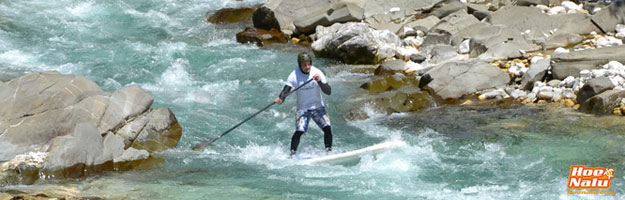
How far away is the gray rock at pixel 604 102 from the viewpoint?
38.0 feet

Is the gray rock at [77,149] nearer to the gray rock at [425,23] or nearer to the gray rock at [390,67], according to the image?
the gray rock at [390,67]

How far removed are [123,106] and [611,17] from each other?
11325 mm

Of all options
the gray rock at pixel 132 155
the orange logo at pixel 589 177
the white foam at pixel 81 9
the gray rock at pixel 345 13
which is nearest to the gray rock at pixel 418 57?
the gray rock at pixel 345 13

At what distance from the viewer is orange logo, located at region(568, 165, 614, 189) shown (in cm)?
820

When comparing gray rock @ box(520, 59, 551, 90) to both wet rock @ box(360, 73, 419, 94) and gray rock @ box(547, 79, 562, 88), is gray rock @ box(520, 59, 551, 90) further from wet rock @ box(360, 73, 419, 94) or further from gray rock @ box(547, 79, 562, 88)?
wet rock @ box(360, 73, 419, 94)

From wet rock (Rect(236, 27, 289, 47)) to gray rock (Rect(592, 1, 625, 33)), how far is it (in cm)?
772

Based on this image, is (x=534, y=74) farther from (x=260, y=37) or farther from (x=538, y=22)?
(x=260, y=37)

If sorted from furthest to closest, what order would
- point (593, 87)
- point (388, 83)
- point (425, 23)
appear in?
point (425, 23)
point (388, 83)
point (593, 87)

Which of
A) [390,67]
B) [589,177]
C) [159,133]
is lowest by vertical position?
[390,67]

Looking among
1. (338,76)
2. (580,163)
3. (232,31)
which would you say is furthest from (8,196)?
(232,31)

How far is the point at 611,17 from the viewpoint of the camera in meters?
16.5

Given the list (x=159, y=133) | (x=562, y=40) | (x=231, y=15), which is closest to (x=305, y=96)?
(x=159, y=133)

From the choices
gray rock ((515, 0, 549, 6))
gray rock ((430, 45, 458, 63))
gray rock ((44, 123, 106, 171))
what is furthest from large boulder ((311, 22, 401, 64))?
gray rock ((44, 123, 106, 171))

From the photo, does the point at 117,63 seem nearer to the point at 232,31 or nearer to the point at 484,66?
the point at 232,31
